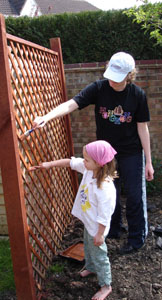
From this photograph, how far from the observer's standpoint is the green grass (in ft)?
8.02

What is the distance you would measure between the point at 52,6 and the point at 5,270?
19368 millimetres

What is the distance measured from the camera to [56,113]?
7.38 ft

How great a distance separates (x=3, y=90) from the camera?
1747 millimetres

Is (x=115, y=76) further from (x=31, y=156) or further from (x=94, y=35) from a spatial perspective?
(x=94, y=35)

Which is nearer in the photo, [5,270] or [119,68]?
[119,68]

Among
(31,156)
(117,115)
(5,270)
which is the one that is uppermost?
(117,115)

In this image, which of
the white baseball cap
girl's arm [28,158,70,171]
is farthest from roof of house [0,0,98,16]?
girl's arm [28,158,70,171]

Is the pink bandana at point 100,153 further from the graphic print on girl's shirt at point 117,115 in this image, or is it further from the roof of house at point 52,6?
the roof of house at point 52,6

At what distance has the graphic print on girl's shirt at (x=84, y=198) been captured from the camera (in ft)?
6.77

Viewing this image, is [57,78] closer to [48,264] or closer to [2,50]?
[2,50]

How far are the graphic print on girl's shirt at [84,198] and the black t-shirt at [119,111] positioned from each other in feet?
2.08

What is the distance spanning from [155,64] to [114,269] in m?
2.98

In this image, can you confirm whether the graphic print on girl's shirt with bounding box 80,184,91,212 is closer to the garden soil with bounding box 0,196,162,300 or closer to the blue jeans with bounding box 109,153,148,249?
the blue jeans with bounding box 109,153,148,249

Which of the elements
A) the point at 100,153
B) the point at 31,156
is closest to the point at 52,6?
the point at 31,156
